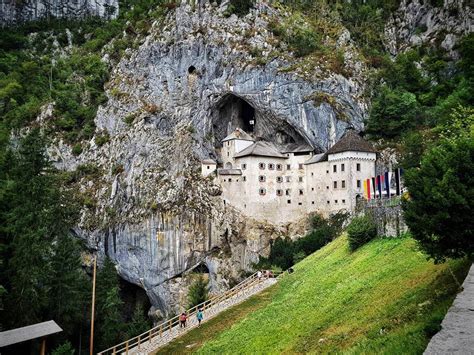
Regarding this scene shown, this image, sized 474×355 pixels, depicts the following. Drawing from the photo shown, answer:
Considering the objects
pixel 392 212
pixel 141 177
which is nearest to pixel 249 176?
pixel 141 177

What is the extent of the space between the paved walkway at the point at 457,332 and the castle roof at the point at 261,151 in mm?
47783

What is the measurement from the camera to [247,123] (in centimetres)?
6625

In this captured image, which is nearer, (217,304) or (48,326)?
(48,326)

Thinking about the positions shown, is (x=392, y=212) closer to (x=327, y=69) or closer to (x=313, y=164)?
(x=313, y=164)

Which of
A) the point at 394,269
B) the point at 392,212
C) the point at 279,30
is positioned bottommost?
the point at 394,269

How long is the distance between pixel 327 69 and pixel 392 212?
125ft

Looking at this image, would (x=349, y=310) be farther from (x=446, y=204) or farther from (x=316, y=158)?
(x=316, y=158)

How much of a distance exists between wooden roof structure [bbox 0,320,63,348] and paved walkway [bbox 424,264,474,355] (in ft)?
51.2

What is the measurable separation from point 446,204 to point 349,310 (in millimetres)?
6130

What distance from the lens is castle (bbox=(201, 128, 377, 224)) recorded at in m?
54.5

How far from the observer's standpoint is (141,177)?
59.9m

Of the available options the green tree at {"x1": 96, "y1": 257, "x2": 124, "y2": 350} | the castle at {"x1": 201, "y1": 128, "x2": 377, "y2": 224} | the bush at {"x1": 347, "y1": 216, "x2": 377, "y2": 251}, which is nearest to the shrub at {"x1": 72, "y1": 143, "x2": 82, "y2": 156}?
the castle at {"x1": 201, "y1": 128, "x2": 377, "y2": 224}

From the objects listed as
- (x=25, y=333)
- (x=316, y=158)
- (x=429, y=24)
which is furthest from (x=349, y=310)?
(x=429, y=24)

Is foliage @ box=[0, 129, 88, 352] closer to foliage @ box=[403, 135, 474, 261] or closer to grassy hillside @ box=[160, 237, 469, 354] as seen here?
grassy hillside @ box=[160, 237, 469, 354]
